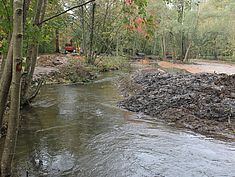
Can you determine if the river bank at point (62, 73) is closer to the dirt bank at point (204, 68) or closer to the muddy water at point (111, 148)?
the muddy water at point (111, 148)

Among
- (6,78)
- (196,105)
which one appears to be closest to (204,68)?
(196,105)

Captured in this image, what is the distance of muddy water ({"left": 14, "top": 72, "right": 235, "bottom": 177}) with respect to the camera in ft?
19.7

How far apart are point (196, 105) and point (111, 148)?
4836 millimetres

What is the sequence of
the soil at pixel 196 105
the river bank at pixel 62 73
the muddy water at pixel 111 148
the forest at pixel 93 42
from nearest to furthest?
the forest at pixel 93 42, the muddy water at pixel 111 148, the soil at pixel 196 105, the river bank at pixel 62 73

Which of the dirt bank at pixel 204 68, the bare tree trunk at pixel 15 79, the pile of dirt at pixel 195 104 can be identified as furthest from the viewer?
the dirt bank at pixel 204 68

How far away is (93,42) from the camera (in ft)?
91.4

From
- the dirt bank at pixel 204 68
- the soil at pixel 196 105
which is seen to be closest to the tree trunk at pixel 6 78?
the soil at pixel 196 105

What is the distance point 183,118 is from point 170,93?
294 centimetres

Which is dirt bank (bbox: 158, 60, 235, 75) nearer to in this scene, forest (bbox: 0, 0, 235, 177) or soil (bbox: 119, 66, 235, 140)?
forest (bbox: 0, 0, 235, 177)

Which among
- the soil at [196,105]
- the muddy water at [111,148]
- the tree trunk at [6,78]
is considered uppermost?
the tree trunk at [6,78]

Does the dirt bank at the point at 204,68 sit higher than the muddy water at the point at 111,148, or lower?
higher

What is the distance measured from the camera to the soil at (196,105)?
9.49m

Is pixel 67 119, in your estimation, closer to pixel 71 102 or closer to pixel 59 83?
pixel 71 102

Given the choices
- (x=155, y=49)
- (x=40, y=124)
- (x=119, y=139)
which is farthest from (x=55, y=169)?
(x=155, y=49)
